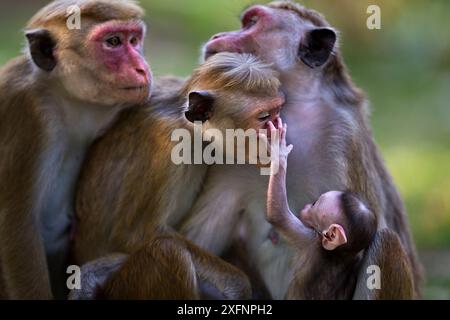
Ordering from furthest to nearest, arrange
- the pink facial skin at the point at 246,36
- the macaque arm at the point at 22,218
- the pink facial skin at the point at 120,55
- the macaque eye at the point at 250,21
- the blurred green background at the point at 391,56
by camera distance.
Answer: the blurred green background at the point at 391,56, the macaque eye at the point at 250,21, the pink facial skin at the point at 246,36, the macaque arm at the point at 22,218, the pink facial skin at the point at 120,55

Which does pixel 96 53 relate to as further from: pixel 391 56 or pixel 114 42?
pixel 391 56

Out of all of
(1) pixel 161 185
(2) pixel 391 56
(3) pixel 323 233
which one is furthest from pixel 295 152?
(2) pixel 391 56

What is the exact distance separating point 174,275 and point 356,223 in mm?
1486

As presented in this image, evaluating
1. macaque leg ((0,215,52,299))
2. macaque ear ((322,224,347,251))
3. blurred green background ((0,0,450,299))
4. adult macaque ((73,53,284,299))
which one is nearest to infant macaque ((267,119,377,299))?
macaque ear ((322,224,347,251))

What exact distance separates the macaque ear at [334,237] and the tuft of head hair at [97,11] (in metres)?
2.44

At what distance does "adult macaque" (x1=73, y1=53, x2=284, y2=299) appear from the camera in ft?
26.9

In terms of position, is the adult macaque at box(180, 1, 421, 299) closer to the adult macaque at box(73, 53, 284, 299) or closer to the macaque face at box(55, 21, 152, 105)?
the adult macaque at box(73, 53, 284, 299)

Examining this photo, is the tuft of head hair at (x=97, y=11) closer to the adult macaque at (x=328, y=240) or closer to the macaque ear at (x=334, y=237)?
the adult macaque at (x=328, y=240)

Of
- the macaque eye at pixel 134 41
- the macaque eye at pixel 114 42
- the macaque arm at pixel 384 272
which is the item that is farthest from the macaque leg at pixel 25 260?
the macaque arm at pixel 384 272

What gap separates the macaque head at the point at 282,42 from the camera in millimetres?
8828

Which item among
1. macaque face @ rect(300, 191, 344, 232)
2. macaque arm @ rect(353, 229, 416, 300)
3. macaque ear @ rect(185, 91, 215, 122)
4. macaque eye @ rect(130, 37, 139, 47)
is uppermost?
macaque eye @ rect(130, 37, 139, 47)

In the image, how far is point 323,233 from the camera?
812 cm

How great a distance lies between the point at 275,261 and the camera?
29.1ft
